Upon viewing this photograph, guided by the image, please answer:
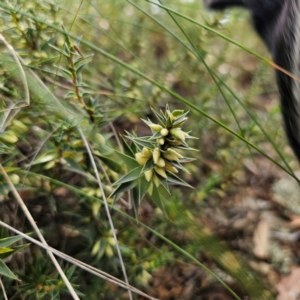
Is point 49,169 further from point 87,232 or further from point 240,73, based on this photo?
point 240,73

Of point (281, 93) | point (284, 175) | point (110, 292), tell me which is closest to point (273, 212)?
point (284, 175)

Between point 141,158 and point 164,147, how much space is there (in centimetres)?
4

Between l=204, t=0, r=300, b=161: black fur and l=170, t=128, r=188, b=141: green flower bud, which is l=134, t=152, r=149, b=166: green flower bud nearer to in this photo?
l=170, t=128, r=188, b=141: green flower bud

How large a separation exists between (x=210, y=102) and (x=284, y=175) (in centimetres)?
32

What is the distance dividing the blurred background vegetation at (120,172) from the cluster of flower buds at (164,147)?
0.08m

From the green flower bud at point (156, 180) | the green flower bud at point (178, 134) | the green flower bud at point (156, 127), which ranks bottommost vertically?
the green flower bud at point (156, 180)

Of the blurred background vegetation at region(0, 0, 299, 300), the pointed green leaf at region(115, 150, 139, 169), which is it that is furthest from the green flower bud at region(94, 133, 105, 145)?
the pointed green leaf at region(115, 150, 139, 169)

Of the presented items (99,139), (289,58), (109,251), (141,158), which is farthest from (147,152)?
(289,58)

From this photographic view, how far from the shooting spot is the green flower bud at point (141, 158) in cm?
60

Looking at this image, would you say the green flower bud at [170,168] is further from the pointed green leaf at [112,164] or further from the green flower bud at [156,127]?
the pointed green leaf at [112,164]

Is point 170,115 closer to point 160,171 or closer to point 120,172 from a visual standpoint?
point 160,171

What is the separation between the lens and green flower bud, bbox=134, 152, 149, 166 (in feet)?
1.96

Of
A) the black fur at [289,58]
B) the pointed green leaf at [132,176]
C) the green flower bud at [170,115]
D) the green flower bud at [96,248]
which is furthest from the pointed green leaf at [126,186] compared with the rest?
the black fur at [289,58]

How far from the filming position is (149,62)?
1.36 meters
